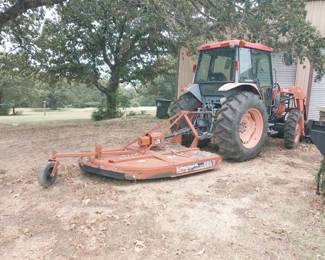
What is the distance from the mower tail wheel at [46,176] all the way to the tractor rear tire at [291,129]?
4584 mm

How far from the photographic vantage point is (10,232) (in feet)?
11.1

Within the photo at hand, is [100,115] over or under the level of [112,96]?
under

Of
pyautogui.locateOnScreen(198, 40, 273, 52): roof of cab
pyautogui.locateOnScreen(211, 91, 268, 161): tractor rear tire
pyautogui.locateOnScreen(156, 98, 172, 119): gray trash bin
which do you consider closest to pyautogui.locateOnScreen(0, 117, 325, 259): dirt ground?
pyautogui.locateOnScreen(211, 91, 268, 161): tractor rear tire

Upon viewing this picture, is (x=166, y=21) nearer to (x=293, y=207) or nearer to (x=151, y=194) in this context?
(x=151, y=194)

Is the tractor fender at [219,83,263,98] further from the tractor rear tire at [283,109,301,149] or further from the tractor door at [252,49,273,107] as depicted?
the tractor rear tire at [283,109,301,149]

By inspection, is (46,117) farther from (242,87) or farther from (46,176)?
(46,176)

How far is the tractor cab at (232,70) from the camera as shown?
6098 mm

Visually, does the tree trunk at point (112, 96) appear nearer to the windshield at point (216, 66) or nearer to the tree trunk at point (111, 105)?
the tree trunk at point (111, 105)

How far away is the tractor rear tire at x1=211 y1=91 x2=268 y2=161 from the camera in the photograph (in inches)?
217

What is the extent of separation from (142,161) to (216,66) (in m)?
2.69

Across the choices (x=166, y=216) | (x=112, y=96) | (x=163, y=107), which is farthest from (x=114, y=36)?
(x=166, y=216)

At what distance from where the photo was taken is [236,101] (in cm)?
566

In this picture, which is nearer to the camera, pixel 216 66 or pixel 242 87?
pixel 242 87

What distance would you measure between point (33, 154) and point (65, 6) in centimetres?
690
